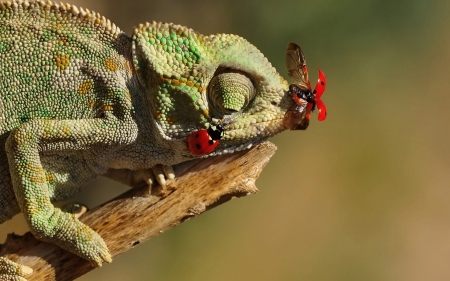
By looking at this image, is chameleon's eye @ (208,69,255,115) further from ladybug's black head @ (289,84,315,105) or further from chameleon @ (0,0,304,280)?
ladybug's black head @ (289,84,315,105)

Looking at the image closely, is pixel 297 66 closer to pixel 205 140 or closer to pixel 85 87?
pixel 205 140

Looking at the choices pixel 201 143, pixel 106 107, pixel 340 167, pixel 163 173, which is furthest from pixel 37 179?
pixel 340 167

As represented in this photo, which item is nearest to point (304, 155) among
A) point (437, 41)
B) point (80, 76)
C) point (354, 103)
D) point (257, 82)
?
point (354, 103)

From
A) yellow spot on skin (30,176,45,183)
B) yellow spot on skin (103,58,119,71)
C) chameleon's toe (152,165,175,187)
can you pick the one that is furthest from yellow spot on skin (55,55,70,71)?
chameleon's toe (152,165,175,187)

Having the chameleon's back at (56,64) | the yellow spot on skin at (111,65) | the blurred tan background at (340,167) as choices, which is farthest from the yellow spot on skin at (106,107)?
the blurred tan background at (340,167)

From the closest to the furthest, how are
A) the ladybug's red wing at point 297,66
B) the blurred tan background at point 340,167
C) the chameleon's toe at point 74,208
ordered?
1. the ladybug's red wing at point 297,66
2. the chameleon's toe at point 74,208
3. the blurred tan background at point 340,167

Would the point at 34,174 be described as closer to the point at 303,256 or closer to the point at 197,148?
the point at 197,148

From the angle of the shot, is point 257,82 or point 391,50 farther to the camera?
point 391,50

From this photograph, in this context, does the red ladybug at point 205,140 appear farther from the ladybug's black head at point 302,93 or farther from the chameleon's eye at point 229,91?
the ladybug's black head at point 302,93
